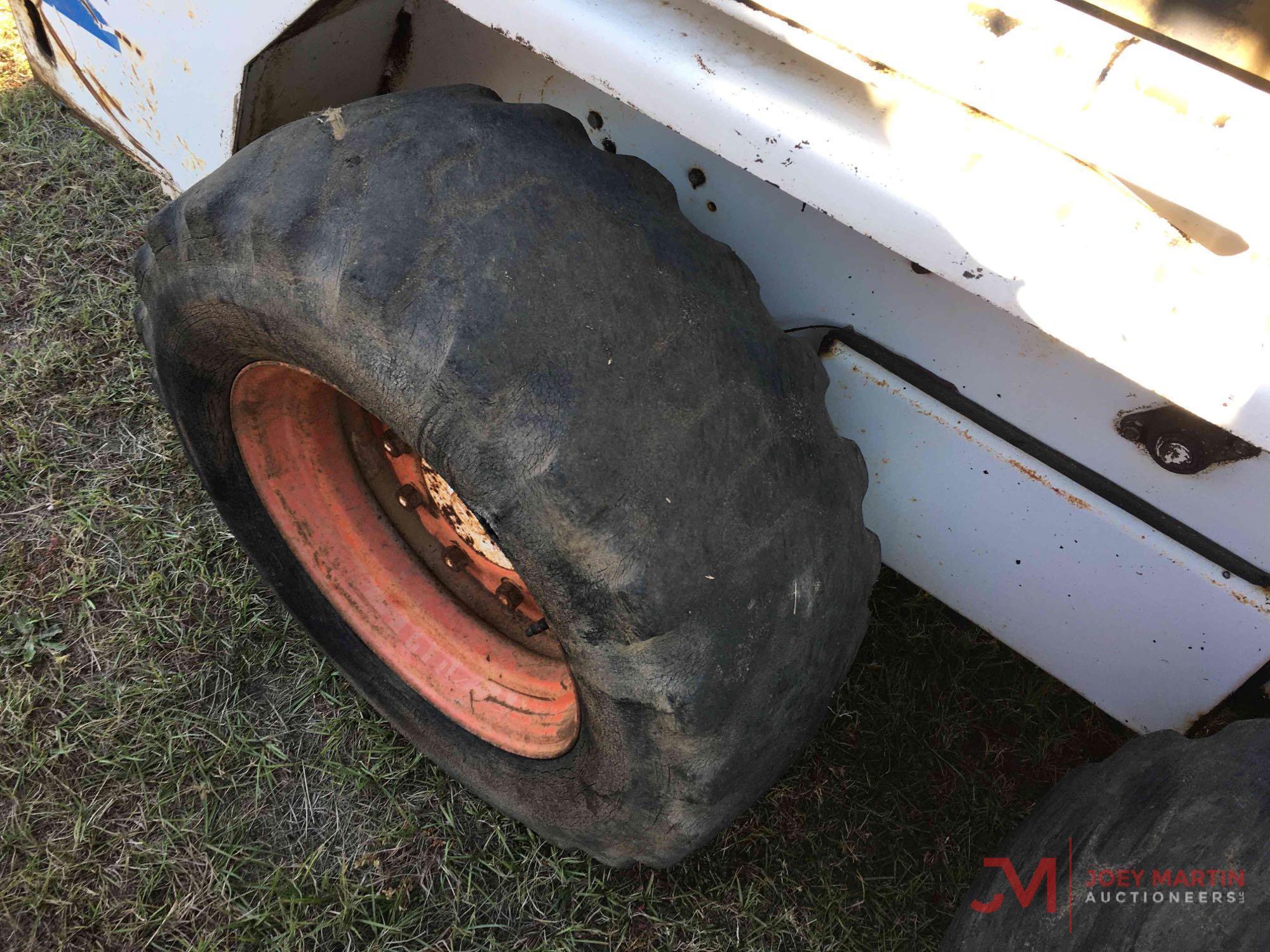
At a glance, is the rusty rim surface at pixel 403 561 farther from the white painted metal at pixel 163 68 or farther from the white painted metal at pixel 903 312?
the white painted metal at pixel 903 312

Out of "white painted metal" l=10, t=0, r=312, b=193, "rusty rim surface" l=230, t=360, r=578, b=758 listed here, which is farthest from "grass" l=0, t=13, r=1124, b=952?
"white painted metal" l=10, t=0, r=312, b=193

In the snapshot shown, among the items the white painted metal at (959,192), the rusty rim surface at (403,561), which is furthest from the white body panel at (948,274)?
the rusty rim surface at (403,561)

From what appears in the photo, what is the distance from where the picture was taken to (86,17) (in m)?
1.48

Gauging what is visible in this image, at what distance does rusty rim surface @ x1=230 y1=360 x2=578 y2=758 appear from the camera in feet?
4.77

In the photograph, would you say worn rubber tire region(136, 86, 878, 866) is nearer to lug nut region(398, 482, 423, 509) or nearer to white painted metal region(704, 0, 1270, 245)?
white painted metal region(704, 0, 1270, 245)

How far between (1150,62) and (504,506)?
0.68 meters

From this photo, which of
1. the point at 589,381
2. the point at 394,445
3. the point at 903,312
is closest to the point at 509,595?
the point at 394,445

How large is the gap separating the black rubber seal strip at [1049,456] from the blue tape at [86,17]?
1.18 meters

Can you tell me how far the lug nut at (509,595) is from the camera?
1.54 meters

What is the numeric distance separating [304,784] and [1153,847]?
131cm

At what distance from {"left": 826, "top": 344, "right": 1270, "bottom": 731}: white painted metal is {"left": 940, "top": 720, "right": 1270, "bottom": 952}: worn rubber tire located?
0.10 metres

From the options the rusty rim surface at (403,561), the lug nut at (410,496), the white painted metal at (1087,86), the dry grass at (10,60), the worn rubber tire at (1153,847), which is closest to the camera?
the white painted metal at (1087,86)
